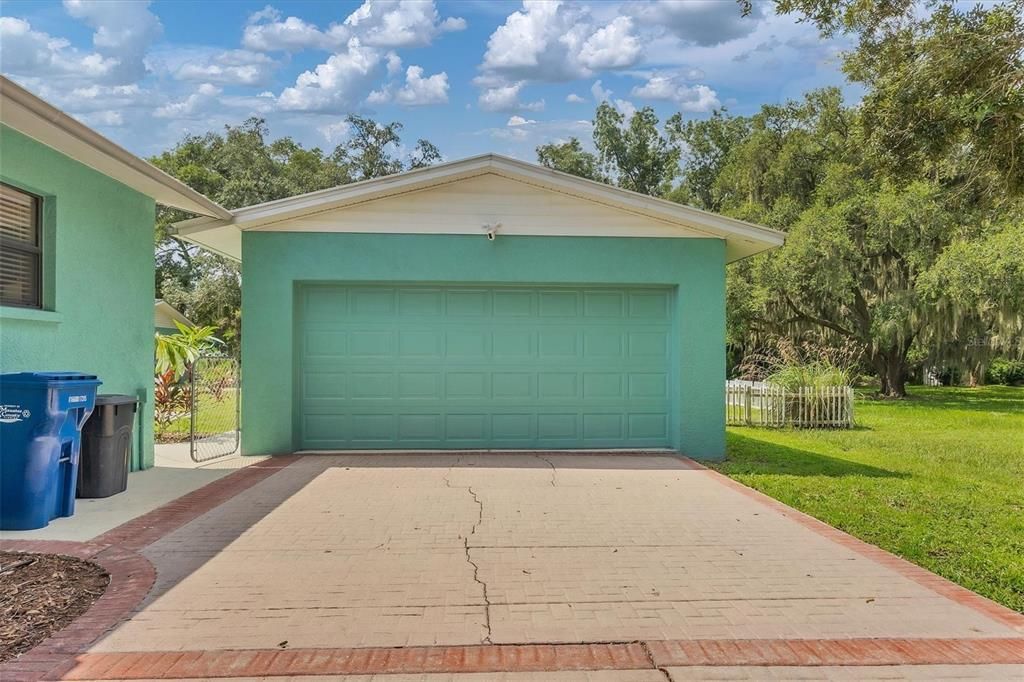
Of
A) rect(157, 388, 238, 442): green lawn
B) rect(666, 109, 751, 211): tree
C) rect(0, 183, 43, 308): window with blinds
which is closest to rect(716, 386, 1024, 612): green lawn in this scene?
rect(0, 183, 43, 308): window with blinds

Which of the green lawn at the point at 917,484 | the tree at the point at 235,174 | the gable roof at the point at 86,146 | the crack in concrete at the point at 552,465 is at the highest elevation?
the tree at the point at 235,174

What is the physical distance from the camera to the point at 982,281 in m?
18.4

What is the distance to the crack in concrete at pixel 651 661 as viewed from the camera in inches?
134

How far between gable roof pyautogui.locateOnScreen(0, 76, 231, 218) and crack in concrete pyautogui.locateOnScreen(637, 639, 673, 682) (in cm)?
570

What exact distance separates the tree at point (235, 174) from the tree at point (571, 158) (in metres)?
7.12

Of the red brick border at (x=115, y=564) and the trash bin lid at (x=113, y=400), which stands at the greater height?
the trash bin lid at (x=113, y=400)

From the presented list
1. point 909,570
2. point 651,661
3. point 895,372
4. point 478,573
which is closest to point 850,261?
point 895,372

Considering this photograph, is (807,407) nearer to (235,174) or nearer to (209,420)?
(209,420)

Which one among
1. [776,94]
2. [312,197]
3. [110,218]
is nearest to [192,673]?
[110,218]

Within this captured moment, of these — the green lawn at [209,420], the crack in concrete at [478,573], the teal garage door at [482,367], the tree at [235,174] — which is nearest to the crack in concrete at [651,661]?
the crack in concrete at [478,573]

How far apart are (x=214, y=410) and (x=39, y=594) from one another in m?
13.1

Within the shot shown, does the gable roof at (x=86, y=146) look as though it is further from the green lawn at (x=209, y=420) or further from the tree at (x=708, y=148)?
the tree at (x=708, y=148)

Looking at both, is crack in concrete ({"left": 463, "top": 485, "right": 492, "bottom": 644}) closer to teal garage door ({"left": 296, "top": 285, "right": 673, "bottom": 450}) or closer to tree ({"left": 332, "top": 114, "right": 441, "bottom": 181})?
teal garage door ({"left": 296, "top": 285, "right": 673, "bottom": 450})

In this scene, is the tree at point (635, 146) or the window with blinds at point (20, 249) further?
the tree at point (635, 146)
